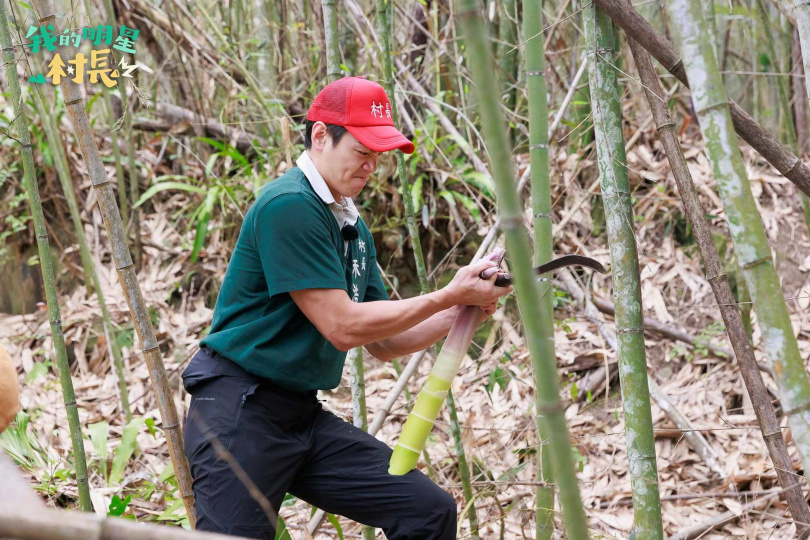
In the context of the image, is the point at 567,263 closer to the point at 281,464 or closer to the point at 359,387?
the point at 281,464

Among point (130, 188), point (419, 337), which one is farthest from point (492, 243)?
point (130, 188)

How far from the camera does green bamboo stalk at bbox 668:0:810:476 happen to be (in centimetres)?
111

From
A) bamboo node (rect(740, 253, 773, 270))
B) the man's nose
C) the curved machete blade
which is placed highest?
the man's nose

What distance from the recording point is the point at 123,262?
2.02 m

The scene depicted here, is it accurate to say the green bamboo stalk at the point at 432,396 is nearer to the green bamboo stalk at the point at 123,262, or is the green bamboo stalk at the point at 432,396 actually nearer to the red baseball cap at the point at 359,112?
the red baseball cap at the point at 359,112

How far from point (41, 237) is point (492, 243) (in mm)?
1735

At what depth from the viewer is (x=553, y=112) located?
433 cm

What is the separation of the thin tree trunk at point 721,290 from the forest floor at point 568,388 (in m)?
0.91

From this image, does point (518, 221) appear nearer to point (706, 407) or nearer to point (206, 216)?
point (706, 407)

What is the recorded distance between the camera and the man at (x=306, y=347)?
188cm

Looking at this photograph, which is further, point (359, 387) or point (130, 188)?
point (130, 188)

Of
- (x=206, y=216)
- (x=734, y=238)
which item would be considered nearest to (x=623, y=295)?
(x=734, y=238)

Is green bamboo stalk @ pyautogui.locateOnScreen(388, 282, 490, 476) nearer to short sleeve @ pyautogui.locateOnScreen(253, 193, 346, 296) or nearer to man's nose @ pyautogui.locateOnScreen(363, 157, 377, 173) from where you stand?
short sleeve @ pyautogui.locateOnScreen(253, 193, 346, 296)

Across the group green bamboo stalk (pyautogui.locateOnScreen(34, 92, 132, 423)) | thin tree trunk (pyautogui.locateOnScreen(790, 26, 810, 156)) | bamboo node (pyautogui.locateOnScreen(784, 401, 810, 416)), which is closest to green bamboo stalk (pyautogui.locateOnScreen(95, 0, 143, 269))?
green bamboo stalk (pyautogui.locateOnScreen(34, 92, 132, 423))
